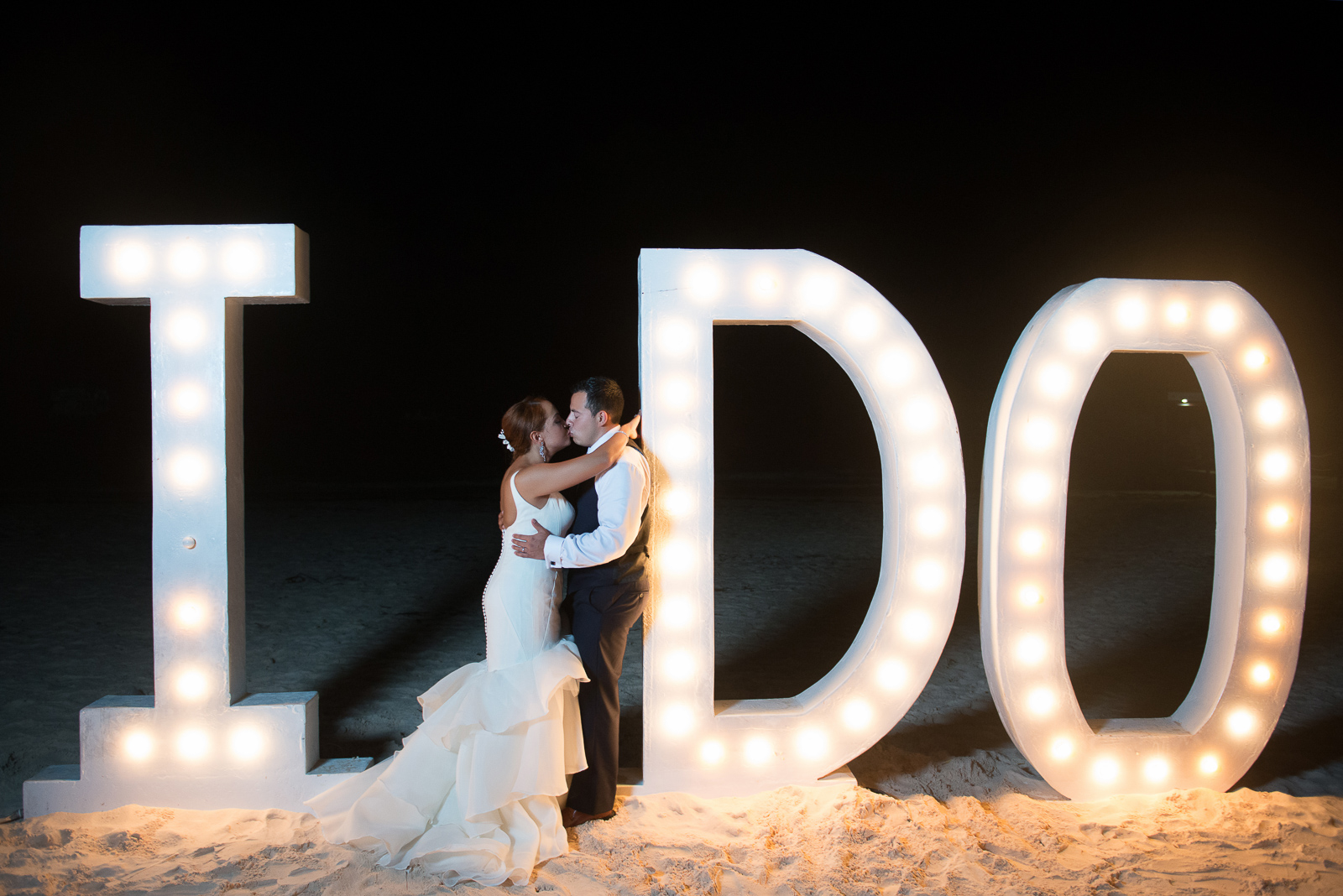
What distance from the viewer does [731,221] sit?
92.3ft

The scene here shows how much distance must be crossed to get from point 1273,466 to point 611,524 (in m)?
2.92

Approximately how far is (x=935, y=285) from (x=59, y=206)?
31.4m

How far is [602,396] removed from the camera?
10.1 ft

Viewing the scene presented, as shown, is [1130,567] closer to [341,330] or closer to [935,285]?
[935,285]

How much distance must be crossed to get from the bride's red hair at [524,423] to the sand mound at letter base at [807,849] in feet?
5.29

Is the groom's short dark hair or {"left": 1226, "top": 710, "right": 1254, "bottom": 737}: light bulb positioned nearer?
the groom's short dark hair

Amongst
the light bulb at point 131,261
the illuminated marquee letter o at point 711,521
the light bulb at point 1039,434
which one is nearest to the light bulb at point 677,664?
the illuminated marquee letter o at point 711,521

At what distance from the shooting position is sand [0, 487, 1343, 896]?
2.73m

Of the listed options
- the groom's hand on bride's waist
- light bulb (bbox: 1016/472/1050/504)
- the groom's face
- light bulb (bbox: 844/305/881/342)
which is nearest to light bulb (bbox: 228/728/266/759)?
the groom's hand on bride's waist

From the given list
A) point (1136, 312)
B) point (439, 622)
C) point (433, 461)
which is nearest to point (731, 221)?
point (433, 461)

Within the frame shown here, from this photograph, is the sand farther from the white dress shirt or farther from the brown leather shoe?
the white dress shirt

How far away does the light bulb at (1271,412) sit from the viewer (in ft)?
10.6

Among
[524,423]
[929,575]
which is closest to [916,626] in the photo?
[929,575]

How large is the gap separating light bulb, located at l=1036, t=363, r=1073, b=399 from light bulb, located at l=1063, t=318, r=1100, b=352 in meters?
0.11
